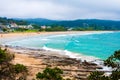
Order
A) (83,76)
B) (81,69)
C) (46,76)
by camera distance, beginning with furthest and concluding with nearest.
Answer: (81,69), (83,76), (46,76)

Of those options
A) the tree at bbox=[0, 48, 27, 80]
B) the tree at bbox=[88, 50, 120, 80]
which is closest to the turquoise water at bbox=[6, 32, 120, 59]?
the tree at bbox=[0, 48, 27, 80]

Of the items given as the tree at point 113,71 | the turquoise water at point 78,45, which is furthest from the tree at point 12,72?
the turquoise water at point 78,45

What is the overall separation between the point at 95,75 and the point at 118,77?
823mm

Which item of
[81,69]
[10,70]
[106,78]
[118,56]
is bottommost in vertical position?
[81,69]

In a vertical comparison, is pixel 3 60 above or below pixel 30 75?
above

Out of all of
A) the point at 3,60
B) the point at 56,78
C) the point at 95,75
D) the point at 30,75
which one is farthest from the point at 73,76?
the point at 95,75

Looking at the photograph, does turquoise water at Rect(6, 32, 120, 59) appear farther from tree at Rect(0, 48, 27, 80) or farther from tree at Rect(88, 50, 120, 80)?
tree at Rect(88, 50, 120, 80)

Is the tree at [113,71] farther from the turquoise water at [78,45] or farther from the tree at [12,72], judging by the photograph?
the turquoise water at [78,45]

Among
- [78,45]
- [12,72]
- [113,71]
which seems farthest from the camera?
[78,45]

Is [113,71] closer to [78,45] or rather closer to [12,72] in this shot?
[12,72]

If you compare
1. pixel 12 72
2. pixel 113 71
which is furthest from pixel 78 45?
pixel 113 71

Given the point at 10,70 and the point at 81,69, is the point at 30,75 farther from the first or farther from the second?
the point at 81,69

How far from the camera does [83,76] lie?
115ft

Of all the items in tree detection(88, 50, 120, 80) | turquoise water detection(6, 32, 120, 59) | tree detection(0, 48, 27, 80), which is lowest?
turquoise water detection(6, 32, 120, 59)
